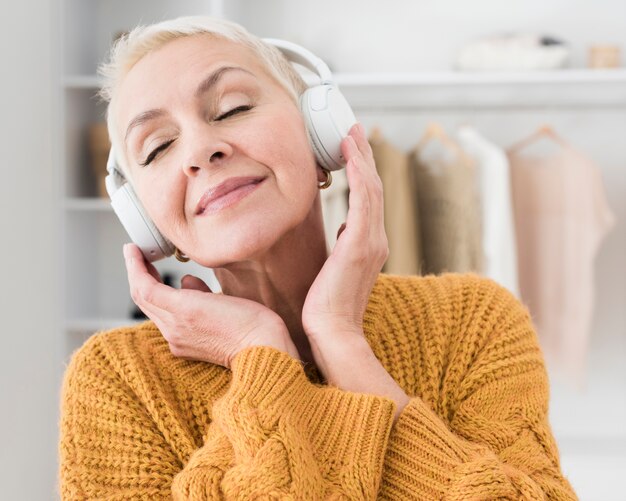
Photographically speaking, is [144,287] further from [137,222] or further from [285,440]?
[285,440]

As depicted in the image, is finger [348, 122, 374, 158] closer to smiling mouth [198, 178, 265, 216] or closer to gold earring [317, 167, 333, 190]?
gold earring [317, 167, 333, 190]

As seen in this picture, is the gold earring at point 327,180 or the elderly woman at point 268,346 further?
the gold earring at point 327,180

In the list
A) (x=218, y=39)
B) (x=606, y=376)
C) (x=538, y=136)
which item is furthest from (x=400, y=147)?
(x=218, y=39)

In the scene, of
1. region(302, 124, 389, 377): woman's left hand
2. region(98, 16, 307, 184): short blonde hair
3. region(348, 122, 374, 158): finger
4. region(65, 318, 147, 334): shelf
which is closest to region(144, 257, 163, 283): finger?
region(98, 16, 307, 184): short blonde hair

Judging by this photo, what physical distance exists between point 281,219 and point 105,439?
13.0 inches

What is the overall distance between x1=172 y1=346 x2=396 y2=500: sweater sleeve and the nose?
230mm

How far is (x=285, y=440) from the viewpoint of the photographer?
0.78 meters

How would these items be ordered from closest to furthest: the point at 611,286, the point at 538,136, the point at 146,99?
the point at 146,99 < the point at 538,136 < the point at 611,286

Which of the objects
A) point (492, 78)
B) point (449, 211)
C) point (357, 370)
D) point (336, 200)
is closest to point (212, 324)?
point (357, 370)

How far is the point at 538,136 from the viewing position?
2.55 m

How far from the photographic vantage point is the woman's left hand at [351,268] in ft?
3.01

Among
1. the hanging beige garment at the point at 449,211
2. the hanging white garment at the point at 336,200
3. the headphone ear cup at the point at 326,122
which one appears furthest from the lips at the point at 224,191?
the hanging beige garment at the point at 449,211

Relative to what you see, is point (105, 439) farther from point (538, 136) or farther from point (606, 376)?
point (606, 376)

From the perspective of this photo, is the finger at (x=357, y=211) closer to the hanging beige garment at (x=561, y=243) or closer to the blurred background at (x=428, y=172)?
the blurred background at (x=428, y=172)
